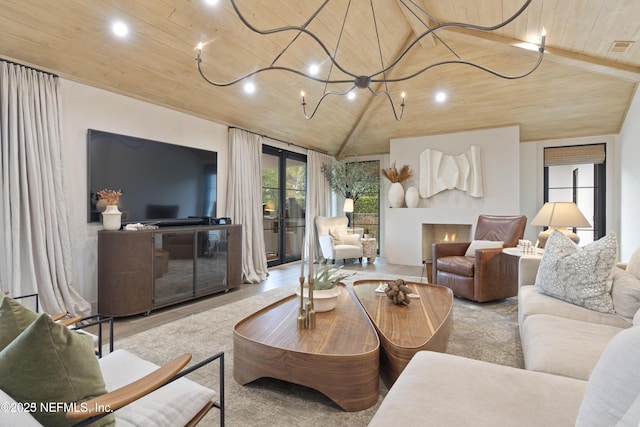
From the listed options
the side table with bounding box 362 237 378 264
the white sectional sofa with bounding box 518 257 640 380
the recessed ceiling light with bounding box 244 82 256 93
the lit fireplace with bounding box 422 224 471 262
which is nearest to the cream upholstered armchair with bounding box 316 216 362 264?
the side table with bounding box 362 237 378 264

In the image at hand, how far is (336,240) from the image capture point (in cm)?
641

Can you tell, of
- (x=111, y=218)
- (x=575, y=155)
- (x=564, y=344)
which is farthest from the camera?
(x=575, y=155)

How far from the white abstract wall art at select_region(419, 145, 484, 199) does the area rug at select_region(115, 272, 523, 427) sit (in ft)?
8.54

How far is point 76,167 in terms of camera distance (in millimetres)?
3260

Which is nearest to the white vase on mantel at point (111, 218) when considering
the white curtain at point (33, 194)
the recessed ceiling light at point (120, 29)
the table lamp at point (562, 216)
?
the white curtain at point (33, 194)

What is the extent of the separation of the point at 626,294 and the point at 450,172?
4.39m

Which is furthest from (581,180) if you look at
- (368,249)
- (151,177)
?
(151,177)

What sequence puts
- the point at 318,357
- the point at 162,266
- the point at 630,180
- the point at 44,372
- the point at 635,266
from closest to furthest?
the point at 44,372, the point at 318,357, the point at 635,266, the point at 162,266, the point at 630,180

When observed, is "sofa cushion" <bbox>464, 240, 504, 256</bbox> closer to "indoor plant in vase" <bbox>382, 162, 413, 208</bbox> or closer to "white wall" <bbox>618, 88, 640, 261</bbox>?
"white wall" <bbox>618, 88, 640, 261</bbox>

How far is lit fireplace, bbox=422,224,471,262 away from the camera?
20.9 ft

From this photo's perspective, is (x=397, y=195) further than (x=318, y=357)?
Yes

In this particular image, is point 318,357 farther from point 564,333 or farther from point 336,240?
point 336,240

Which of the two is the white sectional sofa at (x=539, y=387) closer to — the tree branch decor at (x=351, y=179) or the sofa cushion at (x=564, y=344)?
the sofa cushion at (x=564, y=344)

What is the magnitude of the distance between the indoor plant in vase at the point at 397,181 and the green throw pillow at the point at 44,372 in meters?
6.08
